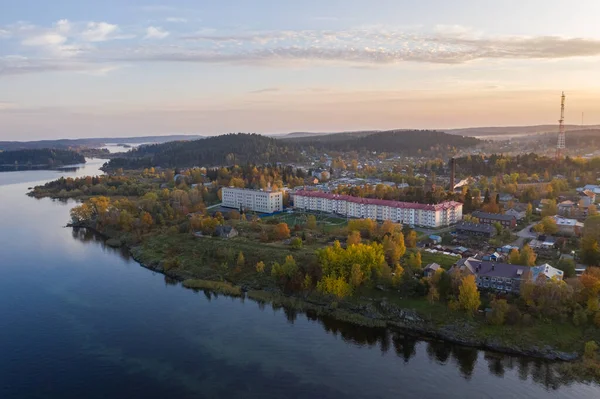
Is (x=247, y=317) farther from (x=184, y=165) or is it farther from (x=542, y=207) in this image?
(x=184, y=165)

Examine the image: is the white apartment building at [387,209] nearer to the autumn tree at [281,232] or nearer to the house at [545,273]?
the autumn tree at [281,232]

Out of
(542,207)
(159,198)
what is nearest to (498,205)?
(542,207)

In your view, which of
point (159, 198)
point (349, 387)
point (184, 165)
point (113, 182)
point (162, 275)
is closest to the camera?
point (349, 387)

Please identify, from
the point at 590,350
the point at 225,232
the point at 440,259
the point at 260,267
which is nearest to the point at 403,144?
the point at 225,232

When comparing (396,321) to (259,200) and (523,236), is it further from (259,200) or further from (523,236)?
(259,200)

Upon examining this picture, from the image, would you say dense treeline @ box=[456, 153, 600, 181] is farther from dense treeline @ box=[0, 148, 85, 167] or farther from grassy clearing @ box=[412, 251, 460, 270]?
dense treeline @ box=[0, 148, 85, 167]
